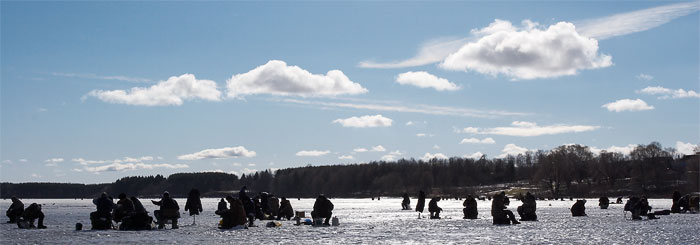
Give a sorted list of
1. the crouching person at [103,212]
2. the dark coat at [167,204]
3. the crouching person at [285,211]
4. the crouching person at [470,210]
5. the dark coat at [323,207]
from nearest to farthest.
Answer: the crouching person at [103,212], the dark coat at [167,204], the dark coat at [323,207], the crouching person at [470,210], the crouching person at [285,211]

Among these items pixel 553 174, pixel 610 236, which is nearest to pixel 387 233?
pixel 610 236

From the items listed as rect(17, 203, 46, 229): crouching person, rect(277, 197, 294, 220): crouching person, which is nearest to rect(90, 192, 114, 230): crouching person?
rect(17, 203, 46, 229): crouching person

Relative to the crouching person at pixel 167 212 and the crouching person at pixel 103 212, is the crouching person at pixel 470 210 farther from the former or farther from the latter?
the crouching person at pixel 103 212

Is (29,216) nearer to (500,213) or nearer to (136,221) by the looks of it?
(136,221)

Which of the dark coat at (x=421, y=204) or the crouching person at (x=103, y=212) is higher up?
the dark coat at (x=421, y=204)

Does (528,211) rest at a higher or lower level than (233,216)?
higher

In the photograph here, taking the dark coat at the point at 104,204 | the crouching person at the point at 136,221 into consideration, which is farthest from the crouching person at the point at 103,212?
the crouching person at the point at 136,221

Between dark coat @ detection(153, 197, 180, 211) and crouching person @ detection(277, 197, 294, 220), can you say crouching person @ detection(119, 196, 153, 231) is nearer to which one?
dark coat @ detection(153, 197, 180, 211)

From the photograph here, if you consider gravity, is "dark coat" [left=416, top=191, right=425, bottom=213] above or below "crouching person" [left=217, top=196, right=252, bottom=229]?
above

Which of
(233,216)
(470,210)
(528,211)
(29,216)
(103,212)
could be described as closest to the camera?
(103,212)

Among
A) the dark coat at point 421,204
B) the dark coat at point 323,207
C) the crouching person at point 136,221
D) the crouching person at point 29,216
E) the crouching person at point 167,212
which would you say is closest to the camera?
the crouching person at point 136,221

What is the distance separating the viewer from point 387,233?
31.3 metres

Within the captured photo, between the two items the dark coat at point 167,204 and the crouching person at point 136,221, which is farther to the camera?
the dark coat at point 167,204

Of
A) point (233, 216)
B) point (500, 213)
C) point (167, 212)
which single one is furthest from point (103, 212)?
point (500, 213)
